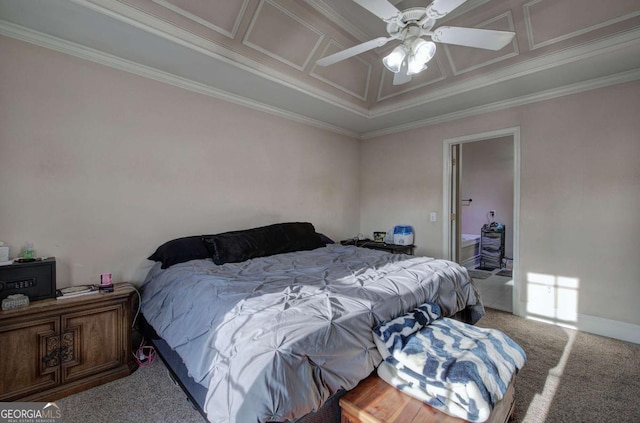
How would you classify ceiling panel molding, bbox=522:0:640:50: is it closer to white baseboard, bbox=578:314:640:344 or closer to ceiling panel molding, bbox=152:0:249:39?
ceiling panel molding, bbox=152:0:249:39

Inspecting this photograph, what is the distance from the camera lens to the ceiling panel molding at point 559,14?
2.14 m

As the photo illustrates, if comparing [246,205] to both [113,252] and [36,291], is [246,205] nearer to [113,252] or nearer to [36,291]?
[113,252]

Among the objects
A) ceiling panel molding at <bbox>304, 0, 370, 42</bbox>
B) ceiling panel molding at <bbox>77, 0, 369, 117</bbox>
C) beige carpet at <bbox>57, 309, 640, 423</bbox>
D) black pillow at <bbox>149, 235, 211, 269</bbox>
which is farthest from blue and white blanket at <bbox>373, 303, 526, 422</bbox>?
ceiling panel molding at <bbox>304, 0, 370, 42</bbox>

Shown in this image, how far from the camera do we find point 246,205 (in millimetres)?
3391

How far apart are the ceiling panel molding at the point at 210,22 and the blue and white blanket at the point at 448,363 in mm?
2520

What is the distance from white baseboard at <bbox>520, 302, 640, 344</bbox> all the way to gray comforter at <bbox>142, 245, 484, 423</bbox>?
133 cm

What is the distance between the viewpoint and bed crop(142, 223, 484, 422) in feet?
3.66

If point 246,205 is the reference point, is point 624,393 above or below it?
below

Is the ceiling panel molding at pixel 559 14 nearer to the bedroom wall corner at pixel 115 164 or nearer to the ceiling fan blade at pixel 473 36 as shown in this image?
the ceiling fan blade at pixel 473 36

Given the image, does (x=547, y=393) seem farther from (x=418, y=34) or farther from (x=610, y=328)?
(x=418, y=34)

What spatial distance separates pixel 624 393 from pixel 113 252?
3.99 m

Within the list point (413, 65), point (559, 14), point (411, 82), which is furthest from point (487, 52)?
point (413, 65)

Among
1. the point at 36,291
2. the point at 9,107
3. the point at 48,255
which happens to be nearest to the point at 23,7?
the point at 9,107
